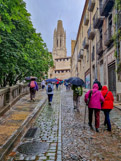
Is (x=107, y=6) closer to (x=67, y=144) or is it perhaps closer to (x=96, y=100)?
(x=96, y=100)

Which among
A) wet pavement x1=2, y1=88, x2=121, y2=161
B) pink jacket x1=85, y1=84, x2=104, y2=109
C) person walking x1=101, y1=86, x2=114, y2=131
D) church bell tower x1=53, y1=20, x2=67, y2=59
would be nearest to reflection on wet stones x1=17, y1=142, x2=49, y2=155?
wet pavement x1=2, y1=88, x2=121, y2=161

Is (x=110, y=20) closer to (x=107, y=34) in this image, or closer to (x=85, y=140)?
(x=107, y=34)

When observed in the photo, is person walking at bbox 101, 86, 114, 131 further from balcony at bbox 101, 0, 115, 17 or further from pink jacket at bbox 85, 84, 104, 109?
balcony at bbox 101, 0, 115, 17

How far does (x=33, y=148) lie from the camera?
372cm

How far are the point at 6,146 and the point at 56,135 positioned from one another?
5.00 feet

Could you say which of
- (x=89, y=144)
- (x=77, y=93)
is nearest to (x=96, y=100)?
(x=89, y=144)

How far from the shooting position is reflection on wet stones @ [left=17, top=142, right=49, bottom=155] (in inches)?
138

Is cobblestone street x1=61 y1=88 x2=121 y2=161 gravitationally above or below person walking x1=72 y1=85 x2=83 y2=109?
below

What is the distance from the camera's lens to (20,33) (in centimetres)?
1021

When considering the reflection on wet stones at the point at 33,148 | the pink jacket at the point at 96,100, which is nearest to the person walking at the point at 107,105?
the pink jacket at the point at 96,100

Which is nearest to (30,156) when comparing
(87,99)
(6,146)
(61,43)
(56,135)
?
(6,146)

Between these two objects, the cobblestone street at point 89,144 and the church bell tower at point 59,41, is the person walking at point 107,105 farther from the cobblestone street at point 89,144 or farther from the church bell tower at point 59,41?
the church bell tower at point 59,41

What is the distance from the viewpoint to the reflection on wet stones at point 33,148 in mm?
3503

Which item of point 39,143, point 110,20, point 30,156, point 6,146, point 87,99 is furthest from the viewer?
point 110,20
